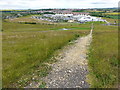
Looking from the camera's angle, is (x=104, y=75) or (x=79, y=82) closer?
(x=79, y=82)

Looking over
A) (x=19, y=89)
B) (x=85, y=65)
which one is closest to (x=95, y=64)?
(x=85, y=65)

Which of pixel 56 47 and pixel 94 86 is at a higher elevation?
pixel 56 47

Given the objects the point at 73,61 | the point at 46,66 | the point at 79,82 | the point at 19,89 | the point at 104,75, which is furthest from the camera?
the point at 73,61

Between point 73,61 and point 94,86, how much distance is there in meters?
3.51

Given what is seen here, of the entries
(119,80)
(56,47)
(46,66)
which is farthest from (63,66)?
(56,47)

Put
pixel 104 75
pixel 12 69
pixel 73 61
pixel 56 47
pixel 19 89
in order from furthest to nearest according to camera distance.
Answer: pixel 56 47 < pixel 73 61 < pixel 12 69 < pixel 104 75 < pixel 19 89

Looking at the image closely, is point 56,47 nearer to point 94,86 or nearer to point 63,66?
point 63,66

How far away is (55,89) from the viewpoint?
564cm

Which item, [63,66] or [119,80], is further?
[63,66]

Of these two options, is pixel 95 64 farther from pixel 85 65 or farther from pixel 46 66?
pixel 46 66

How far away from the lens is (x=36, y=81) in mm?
6258

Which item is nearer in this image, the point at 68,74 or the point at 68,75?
the point at 68,75

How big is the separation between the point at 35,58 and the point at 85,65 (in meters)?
3.65

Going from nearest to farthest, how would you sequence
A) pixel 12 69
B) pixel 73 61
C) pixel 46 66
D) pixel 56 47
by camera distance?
pixel 12 69, pixel 46 66, pixel 73 61, pixel 56 47
